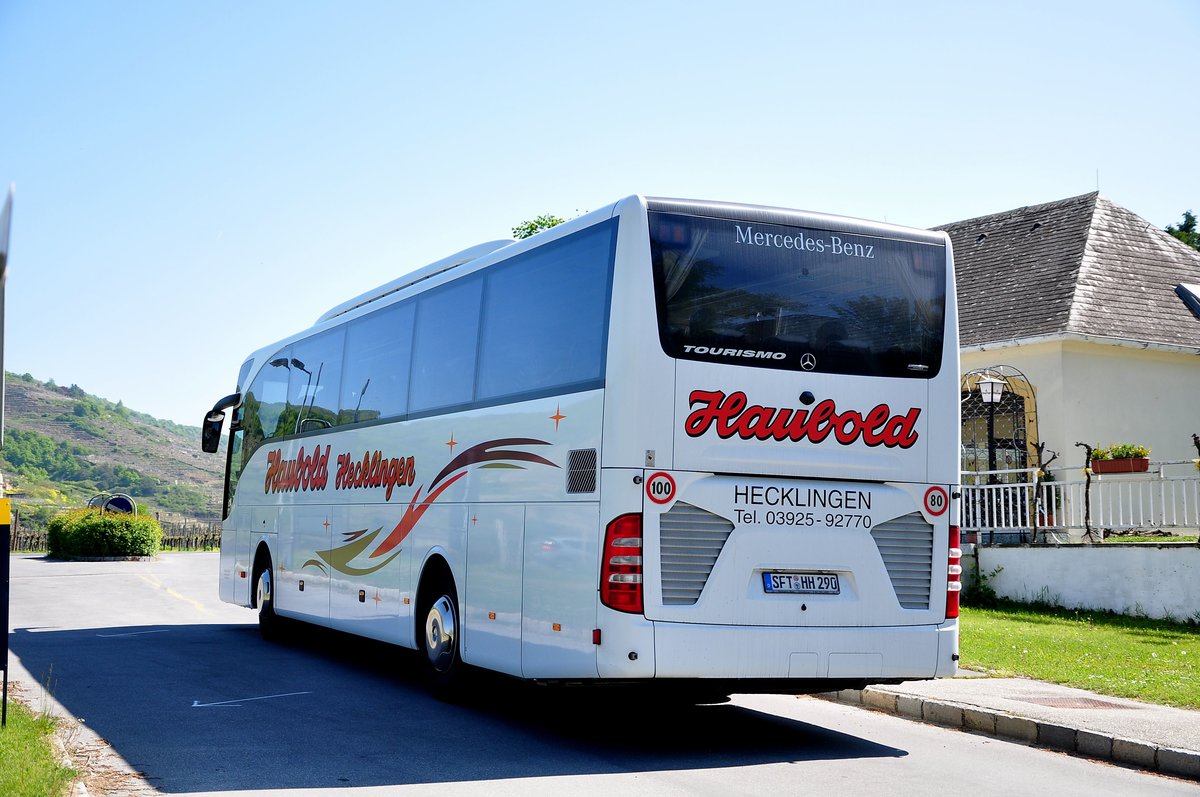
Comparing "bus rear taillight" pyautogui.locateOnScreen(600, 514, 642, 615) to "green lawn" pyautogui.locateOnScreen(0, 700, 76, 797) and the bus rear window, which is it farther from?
"green lawn" pyautogui.locateOnScreen(0, 700, 76, 797)

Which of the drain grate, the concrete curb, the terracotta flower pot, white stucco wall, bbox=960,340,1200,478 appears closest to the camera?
the concrete curb

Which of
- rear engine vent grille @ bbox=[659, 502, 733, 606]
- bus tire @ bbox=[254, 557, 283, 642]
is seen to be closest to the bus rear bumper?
rear engine vent grille @ bbox=[659, 502, 733, 606]

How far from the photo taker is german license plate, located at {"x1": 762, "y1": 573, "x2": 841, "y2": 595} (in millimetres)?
9094

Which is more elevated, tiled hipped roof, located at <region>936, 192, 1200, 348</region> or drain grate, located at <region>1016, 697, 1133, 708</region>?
tiled hipped roof, located at <region>936, 192, 1200, 348</region>

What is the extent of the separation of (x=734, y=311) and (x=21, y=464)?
434 ft

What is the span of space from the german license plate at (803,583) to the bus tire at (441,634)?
10.7 ft

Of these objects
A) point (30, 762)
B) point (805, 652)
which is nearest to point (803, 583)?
point (805, 652)

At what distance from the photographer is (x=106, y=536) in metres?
40.4

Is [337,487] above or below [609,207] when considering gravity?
below

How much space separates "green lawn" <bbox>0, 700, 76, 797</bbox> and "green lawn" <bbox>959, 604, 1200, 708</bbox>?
895 cm

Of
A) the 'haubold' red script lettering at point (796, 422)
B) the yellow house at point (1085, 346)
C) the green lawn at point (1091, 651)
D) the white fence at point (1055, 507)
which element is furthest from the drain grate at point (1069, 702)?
the yellow house at point (1085, 346)

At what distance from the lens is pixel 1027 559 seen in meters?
19.3

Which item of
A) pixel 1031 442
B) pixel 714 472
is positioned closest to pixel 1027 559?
pixel 1031 442

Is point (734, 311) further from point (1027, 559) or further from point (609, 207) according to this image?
point (1027, 559)
